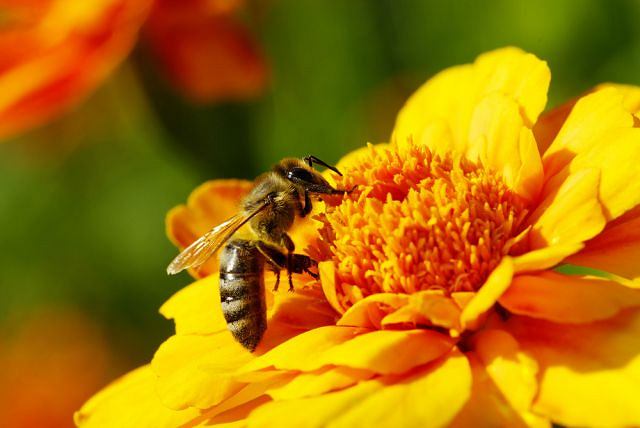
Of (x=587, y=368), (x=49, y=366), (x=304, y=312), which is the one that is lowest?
(x=49, y=366)

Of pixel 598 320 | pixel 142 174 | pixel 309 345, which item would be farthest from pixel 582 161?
pixel 142 174

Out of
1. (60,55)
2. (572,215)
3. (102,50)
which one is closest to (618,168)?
(572,215)

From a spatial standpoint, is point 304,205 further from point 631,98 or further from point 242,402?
point 631,98

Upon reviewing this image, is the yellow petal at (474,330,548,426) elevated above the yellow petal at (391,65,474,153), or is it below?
below

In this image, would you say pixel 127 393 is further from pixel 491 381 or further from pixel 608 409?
pixel 608 409

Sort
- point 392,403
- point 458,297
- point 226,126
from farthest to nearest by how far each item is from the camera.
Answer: point 226,126, point 458,297, point 392,403

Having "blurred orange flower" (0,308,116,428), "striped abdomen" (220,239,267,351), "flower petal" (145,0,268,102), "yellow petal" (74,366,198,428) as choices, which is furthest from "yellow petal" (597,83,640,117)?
"blurred orange flower" (0,308,116,428)

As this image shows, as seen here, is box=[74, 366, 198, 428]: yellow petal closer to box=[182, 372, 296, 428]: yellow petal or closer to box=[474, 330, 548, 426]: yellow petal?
box=[182, 372, 296, 428]: yellow petal

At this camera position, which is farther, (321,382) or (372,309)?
(372,309)
